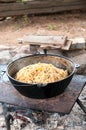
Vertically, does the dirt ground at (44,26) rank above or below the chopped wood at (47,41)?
below

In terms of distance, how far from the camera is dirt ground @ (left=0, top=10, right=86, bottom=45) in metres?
4.68

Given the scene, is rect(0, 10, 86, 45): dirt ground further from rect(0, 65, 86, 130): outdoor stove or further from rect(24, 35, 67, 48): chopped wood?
rect(0, 65, 86, 130): outdoor stove

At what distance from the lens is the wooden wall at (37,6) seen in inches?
208

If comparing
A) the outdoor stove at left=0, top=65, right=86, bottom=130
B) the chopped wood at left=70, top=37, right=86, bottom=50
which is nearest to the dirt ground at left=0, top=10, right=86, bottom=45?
the chopped wood at left=70, top=37, right=86, bottom=50

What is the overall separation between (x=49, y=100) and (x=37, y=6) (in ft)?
10.4

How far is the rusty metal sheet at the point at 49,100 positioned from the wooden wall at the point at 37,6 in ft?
9.28

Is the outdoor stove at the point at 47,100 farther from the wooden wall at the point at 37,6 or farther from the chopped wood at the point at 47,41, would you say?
the wooden wall at the point at 37,6

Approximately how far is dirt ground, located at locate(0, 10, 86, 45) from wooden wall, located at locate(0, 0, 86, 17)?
147mm

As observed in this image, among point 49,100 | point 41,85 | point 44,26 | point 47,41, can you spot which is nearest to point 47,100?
point 49,100

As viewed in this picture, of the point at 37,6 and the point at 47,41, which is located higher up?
the point at 47,41

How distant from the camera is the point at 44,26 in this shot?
5.06 meters

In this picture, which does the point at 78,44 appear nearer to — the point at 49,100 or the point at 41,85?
the point at 49,100

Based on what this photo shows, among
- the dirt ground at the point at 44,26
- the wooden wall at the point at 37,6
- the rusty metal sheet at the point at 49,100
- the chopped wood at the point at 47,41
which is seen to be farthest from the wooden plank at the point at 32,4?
the rusty metal sheet at the point at 49,100

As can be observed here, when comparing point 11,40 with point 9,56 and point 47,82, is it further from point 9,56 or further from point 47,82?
point 47,82
